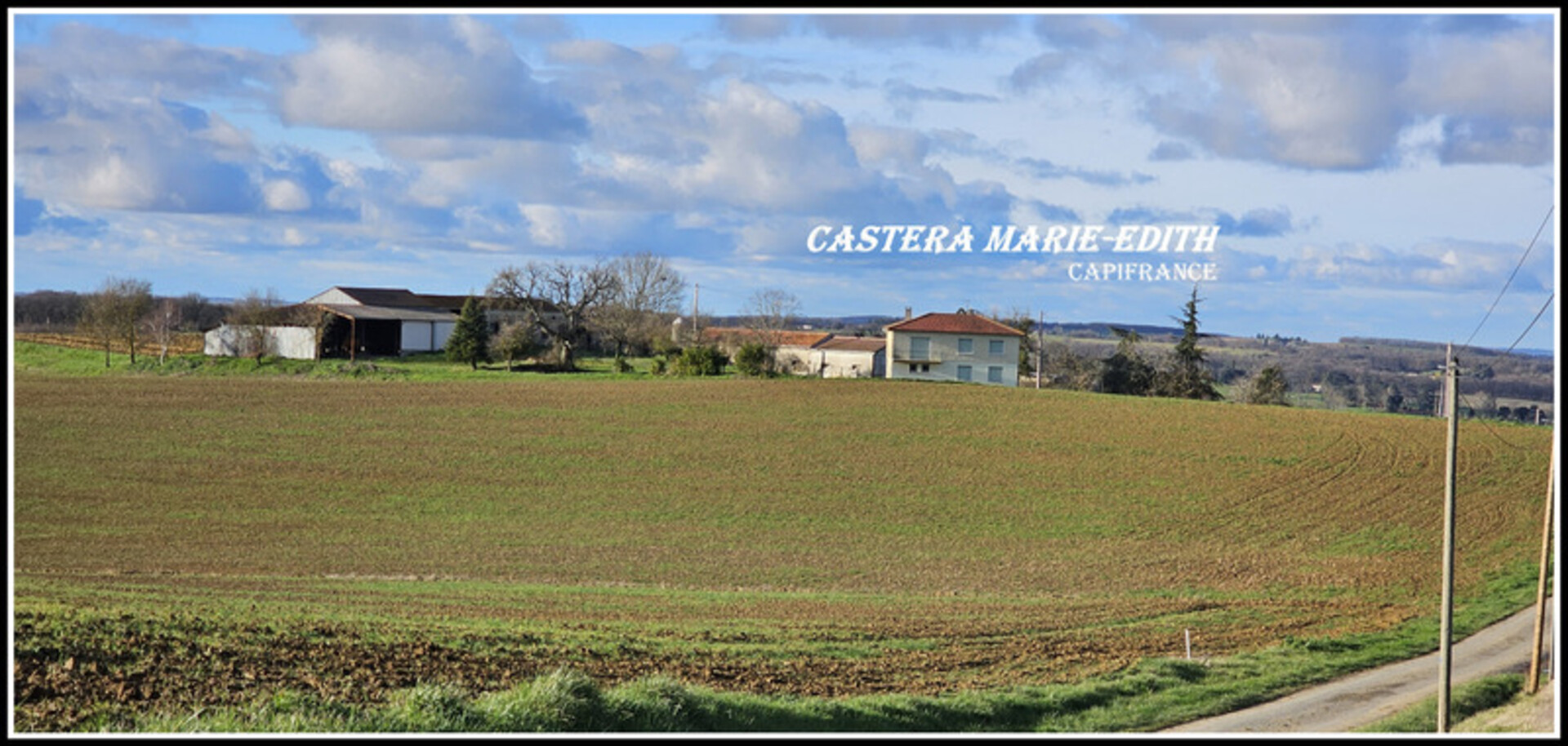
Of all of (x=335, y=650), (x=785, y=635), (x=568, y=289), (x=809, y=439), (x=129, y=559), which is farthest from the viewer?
(x=568, y=289)

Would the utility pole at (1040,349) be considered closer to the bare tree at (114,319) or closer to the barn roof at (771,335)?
the barn roof at (771,335)

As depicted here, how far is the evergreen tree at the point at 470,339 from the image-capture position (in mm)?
72438

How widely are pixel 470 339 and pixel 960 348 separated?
28.8m

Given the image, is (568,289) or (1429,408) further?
(568,289)

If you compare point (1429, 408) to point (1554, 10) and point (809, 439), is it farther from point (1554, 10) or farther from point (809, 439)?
point (1554, 10)

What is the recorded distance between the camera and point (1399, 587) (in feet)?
90.4

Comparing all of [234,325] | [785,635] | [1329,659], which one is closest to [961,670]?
[785,635]

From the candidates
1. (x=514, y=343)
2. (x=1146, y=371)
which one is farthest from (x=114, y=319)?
(x=1146, y=371)

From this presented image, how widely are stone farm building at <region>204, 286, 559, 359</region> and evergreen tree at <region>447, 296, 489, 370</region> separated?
11.2 feet

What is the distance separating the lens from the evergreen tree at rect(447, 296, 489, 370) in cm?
7244

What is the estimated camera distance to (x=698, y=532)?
105 feet

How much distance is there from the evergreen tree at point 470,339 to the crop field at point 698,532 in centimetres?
1384

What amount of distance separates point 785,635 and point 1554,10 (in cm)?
1351

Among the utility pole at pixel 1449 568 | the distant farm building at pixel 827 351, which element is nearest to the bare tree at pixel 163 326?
the distant farm building at pixel 827 351
